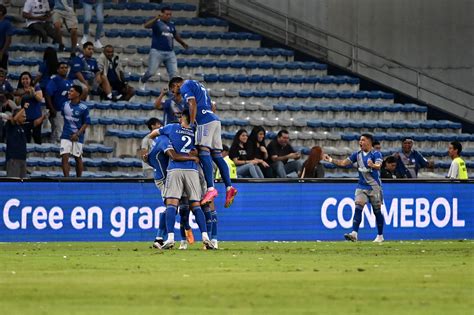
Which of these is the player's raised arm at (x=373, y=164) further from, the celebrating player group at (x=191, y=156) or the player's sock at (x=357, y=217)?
the celebrating player group at (x=191, y=156)

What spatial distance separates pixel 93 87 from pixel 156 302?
19155 mm

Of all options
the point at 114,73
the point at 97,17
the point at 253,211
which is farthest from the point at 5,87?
the point at 253,211

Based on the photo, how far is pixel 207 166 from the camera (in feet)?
61.0

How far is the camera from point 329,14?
3438cm

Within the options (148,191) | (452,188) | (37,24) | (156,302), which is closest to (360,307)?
(156,302)

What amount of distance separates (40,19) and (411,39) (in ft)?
31.7

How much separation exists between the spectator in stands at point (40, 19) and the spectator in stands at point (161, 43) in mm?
2409

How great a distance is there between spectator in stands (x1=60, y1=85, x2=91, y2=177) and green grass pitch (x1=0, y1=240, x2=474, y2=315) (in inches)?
258

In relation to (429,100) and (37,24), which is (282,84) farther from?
(37,24)

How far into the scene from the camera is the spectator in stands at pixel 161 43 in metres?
29.7

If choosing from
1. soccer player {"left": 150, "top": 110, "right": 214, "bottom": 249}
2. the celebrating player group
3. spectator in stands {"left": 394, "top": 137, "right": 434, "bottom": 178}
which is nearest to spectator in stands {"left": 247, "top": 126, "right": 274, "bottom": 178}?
spectator in stands {"left": 394, "top": 137, "right": 434, "bottom": 178}

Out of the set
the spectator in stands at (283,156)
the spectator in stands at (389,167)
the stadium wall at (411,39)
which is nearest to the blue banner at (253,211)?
the spectator in stands at (389,167)

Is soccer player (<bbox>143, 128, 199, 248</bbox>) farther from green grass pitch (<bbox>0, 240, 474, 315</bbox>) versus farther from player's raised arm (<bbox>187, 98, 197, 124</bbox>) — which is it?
player's raised arm (<bbox>187, 98, 197, 124</bbox>)

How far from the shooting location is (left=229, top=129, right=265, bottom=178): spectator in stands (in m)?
26.1
